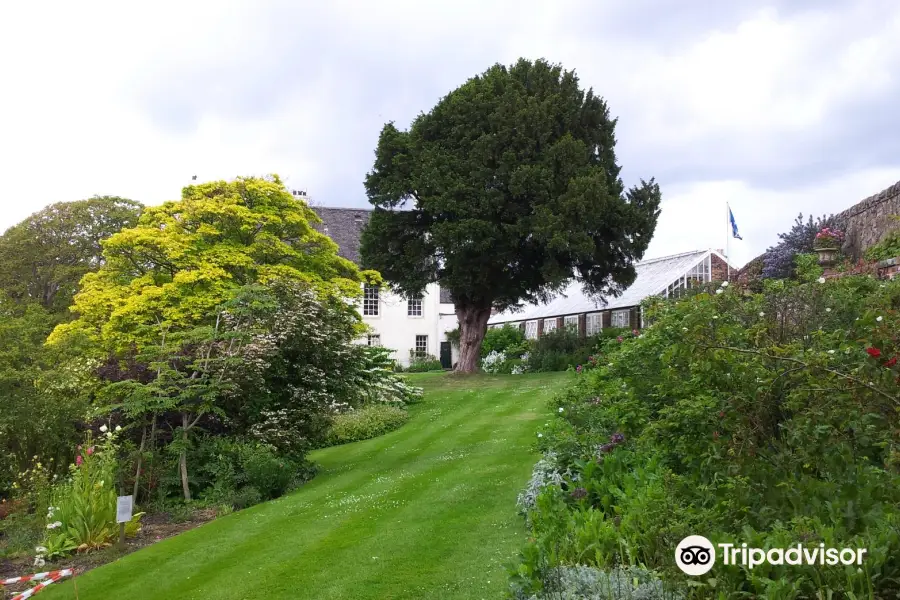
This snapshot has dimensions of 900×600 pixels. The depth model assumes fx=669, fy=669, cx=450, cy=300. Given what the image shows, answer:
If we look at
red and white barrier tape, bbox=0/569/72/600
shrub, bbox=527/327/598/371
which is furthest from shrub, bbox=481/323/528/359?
red and white barrier tape, bbox=0/569/72/600

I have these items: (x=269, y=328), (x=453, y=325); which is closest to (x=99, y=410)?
(x=269, y=328)

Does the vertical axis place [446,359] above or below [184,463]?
above

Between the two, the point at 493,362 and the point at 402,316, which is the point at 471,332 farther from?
the point at 402,316

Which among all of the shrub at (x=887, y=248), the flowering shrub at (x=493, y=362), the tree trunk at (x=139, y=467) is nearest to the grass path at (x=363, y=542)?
the tree trunk at (x=139, y=467)

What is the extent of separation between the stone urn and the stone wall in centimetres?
39

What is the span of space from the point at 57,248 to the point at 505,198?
2080 centimetres

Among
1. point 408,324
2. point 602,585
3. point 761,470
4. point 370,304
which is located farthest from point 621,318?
point 602,585

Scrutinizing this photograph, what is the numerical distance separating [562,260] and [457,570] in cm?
1957

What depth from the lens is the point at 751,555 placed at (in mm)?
3637

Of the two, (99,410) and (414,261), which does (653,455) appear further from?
(414,261)

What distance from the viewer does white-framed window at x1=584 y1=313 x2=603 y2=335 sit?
1282 inches

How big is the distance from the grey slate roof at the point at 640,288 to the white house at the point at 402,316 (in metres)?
5.94

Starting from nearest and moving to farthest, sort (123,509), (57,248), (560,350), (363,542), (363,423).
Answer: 1. (363,542)
2. (123,509)
3. (363,423)
4. (560,350)
5. (57,248)

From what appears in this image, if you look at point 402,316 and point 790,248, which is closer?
point 790,248
